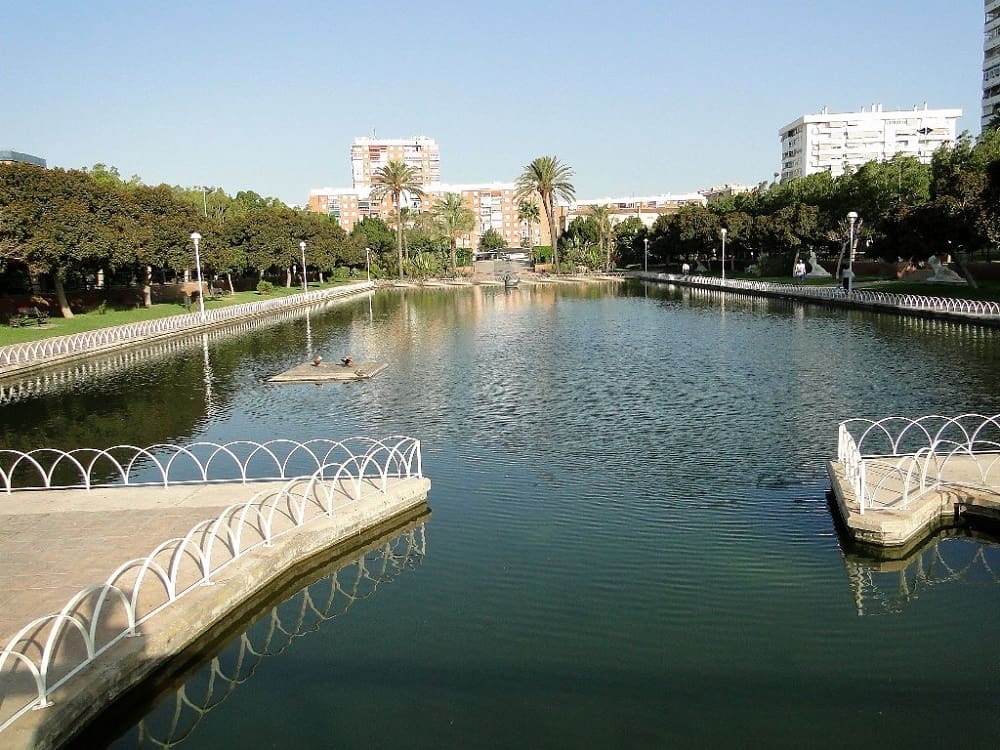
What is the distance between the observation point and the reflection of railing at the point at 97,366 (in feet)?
86.2

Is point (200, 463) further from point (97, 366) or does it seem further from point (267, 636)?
point (97, 366)

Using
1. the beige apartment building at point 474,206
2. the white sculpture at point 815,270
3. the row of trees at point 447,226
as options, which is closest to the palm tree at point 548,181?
the row of trees at point 447,226

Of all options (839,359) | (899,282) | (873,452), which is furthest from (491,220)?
(873,452)

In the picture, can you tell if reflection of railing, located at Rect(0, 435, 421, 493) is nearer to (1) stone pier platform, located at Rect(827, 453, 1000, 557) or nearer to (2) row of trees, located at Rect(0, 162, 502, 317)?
(1) stone pier platform, located at Rect(827, 453, 1000, 557)

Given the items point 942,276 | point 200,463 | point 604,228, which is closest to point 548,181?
point 604,228

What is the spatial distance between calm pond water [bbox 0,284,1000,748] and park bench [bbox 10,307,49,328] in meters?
17.7

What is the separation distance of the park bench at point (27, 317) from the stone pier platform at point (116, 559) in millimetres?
29393

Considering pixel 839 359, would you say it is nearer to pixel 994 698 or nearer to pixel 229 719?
pixel 994 698

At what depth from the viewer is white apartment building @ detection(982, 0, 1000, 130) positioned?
9688cm

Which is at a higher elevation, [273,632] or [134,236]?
[134,236]

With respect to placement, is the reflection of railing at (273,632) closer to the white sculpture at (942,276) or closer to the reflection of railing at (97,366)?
the reflection of railing at (97,366)

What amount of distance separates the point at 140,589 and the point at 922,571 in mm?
9478

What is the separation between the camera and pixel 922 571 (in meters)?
11.0

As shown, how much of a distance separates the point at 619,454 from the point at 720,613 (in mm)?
6872
